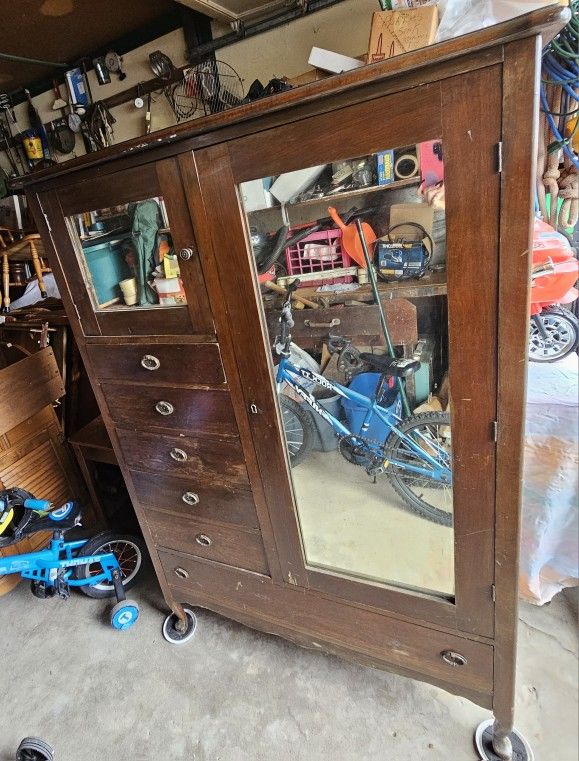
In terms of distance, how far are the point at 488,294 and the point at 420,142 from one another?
0.88ft

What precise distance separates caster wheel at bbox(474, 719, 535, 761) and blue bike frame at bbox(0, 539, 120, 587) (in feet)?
4.34

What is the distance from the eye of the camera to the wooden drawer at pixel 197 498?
115 centimetres

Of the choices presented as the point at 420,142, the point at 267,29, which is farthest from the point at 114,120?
the point at 420,142

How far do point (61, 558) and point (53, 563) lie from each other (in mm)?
98

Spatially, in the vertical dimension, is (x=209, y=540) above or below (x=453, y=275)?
below

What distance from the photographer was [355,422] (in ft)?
3.20

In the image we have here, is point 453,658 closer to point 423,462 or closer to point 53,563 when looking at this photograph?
point 423,462

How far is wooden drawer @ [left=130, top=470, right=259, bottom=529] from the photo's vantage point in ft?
3.77

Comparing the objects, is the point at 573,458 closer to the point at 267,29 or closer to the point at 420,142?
the point at 420,142

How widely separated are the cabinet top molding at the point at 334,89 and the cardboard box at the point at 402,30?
0.73 metres

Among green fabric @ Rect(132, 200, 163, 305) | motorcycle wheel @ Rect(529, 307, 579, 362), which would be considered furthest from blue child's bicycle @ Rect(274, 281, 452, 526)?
motorcycle wheel @ Rect(529, 307, 579, 362)

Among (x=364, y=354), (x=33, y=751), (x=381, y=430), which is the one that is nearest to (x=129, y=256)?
(x=364, y=354)

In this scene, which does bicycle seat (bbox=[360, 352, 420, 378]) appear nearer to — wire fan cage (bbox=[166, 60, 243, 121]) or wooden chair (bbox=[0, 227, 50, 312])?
wire fan cage (bbox=[166, 60, 243, 121])

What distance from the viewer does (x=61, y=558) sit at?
1.67m
